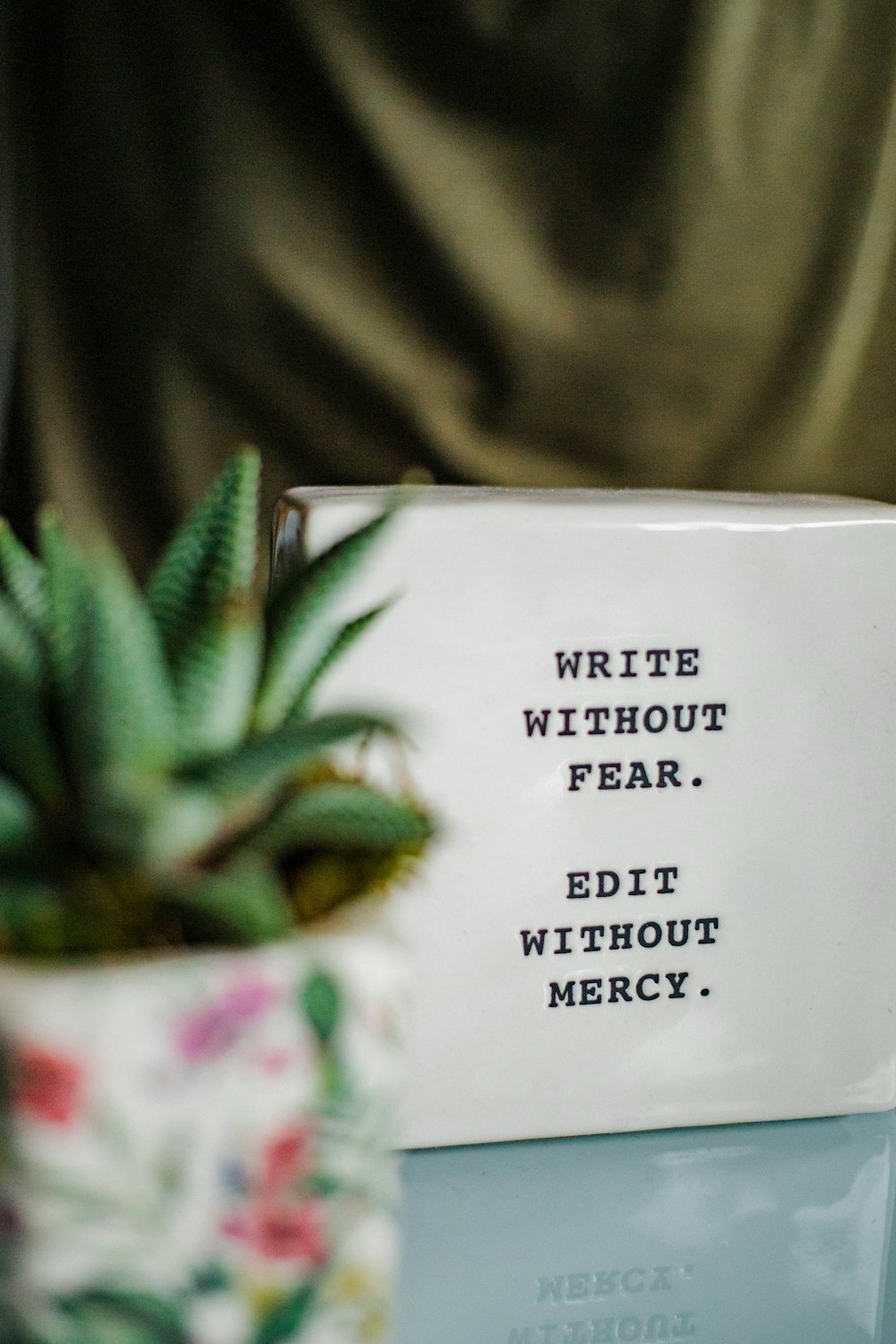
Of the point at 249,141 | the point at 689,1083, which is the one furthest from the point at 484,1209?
the point at 249,141

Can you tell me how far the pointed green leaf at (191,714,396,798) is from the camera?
396 millimetres

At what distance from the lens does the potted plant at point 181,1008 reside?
372mm

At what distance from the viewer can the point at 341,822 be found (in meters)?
0.42

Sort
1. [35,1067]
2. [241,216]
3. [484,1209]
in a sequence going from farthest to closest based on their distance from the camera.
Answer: [241,216] → [484,1209] → [35,1067]

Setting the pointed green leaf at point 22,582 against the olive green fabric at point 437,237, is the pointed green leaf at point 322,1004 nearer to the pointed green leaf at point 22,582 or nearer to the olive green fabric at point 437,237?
the pointed green leaf at point 22,582

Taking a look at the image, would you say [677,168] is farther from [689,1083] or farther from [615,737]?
[689,1083]

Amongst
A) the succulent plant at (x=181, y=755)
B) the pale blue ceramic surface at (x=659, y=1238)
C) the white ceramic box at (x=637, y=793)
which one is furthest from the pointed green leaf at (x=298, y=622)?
the pale blue ceramic surface at (x=659, y=1238)

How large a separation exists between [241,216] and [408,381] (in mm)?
125

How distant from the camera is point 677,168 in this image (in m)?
0.73

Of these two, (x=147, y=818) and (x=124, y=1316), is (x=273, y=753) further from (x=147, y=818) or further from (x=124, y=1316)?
(x=124, y=1316)

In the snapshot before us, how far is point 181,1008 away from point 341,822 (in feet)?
0.25

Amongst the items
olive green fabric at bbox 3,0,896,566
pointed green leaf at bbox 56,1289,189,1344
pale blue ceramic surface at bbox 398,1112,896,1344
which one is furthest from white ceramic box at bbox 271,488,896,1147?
pointed green leaf at bbox 56,1289,189,1344

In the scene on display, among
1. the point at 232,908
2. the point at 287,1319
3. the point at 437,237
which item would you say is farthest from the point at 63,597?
the point at 437,237

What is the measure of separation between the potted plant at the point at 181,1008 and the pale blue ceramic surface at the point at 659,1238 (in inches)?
5.4
